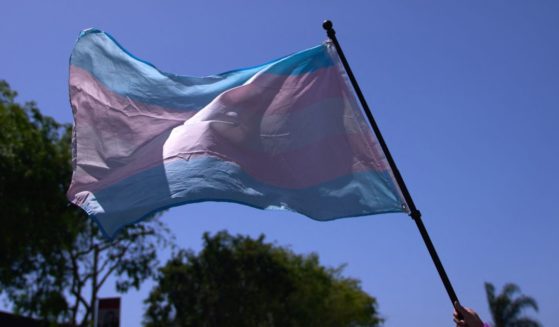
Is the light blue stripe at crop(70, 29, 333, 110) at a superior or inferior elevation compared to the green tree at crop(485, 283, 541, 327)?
inferior

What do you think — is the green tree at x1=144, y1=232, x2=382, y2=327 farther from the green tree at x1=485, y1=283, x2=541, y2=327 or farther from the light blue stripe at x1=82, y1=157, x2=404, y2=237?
the light blue stripe at x1=82, y1=157, x2=404, y2=237

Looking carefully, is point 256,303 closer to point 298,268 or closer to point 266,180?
point 298,268

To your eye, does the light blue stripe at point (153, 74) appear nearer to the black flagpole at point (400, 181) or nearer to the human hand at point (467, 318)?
the black flagpole at point (400, 181)

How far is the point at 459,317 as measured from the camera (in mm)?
4391

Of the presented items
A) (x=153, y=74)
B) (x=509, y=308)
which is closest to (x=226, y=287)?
(x=509, y=308)

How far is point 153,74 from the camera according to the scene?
6.72m

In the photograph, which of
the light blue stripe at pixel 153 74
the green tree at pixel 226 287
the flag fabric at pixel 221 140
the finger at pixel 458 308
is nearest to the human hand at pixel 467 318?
the finger at pixel 458 308

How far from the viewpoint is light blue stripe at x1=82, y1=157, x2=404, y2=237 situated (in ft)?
18.5

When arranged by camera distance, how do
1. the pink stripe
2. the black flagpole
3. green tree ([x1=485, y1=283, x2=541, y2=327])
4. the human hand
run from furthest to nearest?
green tree ([x1=485, y1=283, x2=541, y2=327]) < the pink stripe < the black flagpole < the human hand

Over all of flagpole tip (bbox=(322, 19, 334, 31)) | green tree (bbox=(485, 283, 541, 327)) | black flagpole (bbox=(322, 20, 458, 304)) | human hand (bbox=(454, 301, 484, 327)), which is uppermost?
green tree (bbox=(485, 283, 541, 327))

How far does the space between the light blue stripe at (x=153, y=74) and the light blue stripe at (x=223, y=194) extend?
2.92 ft

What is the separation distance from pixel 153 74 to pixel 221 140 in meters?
1.13

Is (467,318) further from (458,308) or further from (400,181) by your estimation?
(400,181)

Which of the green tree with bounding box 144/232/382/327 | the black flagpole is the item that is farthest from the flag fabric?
the green tree with bounding box 144/232/382/327
